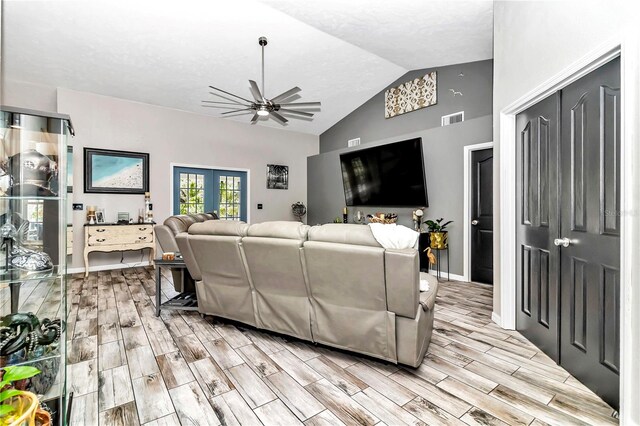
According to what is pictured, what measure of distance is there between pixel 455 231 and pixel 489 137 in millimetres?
1467

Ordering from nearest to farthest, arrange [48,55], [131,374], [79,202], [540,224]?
[131,374]
[540,224]
[48,55]
[79,202]

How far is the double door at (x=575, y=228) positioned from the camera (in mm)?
1729

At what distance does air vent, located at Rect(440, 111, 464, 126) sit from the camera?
16.7 feet

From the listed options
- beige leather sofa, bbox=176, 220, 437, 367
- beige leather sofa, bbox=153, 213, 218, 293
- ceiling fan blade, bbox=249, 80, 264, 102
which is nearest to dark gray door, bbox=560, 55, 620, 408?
beige leather sofa, bbox=176, 220, 437, 367

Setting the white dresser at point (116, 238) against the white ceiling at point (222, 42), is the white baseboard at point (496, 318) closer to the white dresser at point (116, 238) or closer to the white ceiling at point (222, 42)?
the white ceiling at point (222, 42)

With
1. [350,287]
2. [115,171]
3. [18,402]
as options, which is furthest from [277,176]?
[18,402]

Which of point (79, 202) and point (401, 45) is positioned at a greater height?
point (401, 45)

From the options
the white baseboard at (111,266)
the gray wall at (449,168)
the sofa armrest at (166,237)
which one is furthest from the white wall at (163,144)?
the gray wall at (449,168)

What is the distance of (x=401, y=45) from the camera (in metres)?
4.56

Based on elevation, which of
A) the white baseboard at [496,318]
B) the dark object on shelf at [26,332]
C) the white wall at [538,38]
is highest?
the white wall at [538,38]

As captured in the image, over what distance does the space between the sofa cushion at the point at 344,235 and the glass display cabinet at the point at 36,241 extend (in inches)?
56.3

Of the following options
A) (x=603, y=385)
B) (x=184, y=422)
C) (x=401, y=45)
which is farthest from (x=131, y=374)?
(x=401, y=45)

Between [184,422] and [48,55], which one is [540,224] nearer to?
[184,422]

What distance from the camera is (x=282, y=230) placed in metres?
2.25
